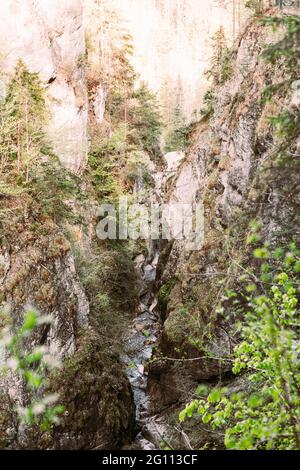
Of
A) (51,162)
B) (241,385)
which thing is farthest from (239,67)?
(241,385)

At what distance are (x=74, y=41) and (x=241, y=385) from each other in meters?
19.8

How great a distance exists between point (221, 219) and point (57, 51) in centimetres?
1327

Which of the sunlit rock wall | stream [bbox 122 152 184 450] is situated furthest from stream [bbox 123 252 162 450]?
the sunlit rock wall

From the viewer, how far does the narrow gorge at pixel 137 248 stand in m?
5.05

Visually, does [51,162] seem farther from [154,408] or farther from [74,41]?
[74,41]

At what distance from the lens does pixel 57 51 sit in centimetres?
2056

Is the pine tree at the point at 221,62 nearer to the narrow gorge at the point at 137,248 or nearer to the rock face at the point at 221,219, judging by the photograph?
the narrow gorge at the point at 137,248

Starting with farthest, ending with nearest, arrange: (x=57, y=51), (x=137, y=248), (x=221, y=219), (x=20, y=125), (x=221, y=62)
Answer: (x=137, y=248), (x=57, y=51), (x=221, y=62), (x=221, y=219), (x=20, y=125)

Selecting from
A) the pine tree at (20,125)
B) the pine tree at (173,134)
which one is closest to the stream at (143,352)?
the pine tree at (20,125)
